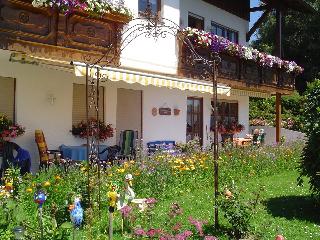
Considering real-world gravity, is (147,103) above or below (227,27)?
below

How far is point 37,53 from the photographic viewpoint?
1021 centimetres

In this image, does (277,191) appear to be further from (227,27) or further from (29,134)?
(227,27)

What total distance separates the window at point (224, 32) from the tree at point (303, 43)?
14.6 m

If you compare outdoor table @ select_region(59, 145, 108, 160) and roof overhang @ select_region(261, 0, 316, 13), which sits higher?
roof overhang @ select_region(261, 0, 316, 13)

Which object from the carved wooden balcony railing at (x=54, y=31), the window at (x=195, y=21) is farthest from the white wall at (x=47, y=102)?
the window at (x=195, y=21)

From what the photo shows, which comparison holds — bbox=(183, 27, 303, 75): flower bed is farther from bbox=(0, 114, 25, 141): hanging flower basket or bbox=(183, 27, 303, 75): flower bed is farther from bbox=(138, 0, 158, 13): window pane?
bbox=(0, 114, 25, 141): hanging flower basket

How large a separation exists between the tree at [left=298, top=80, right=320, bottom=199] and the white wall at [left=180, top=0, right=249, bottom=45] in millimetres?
9246

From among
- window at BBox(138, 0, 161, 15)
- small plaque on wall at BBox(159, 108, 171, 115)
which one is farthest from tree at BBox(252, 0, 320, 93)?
window at BBox(138, 0, 161, 15)

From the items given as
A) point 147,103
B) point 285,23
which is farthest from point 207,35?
point 285,23

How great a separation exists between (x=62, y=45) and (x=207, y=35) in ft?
19.2

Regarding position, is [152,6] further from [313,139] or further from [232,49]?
[313,139]

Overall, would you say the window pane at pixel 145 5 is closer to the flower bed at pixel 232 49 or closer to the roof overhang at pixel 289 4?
the flower bed at pixel 232 49

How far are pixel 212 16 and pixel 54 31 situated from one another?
32.0ft

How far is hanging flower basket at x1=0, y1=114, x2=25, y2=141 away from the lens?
428 inches
